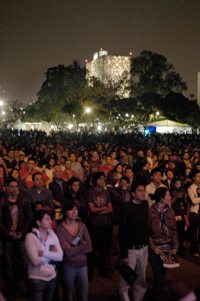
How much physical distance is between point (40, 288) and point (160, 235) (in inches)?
66.8

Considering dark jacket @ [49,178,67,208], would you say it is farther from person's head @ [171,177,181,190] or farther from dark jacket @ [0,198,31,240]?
person's head @ [171,177,181,190]

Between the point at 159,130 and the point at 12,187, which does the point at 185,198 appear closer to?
the point at 12,187

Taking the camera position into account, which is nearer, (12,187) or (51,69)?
(12,187)

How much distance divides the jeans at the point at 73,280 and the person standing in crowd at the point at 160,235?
102 centimetres

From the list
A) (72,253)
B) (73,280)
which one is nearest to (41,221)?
(72,253)

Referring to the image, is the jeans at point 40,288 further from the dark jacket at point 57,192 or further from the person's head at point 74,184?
the dark jacket at point 57,192

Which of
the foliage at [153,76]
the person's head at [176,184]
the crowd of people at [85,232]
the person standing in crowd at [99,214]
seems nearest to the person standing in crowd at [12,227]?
the crowd of people at [85,232]

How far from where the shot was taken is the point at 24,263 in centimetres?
440

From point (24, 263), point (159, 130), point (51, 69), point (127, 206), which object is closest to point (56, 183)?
point (24, 263)

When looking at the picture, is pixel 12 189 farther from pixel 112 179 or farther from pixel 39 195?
pixel 112 179

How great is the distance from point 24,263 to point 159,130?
866 inches

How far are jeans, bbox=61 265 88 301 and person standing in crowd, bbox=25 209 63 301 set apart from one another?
0.17 meters

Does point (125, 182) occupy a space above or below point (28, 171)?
below

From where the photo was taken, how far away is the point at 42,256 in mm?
3129
